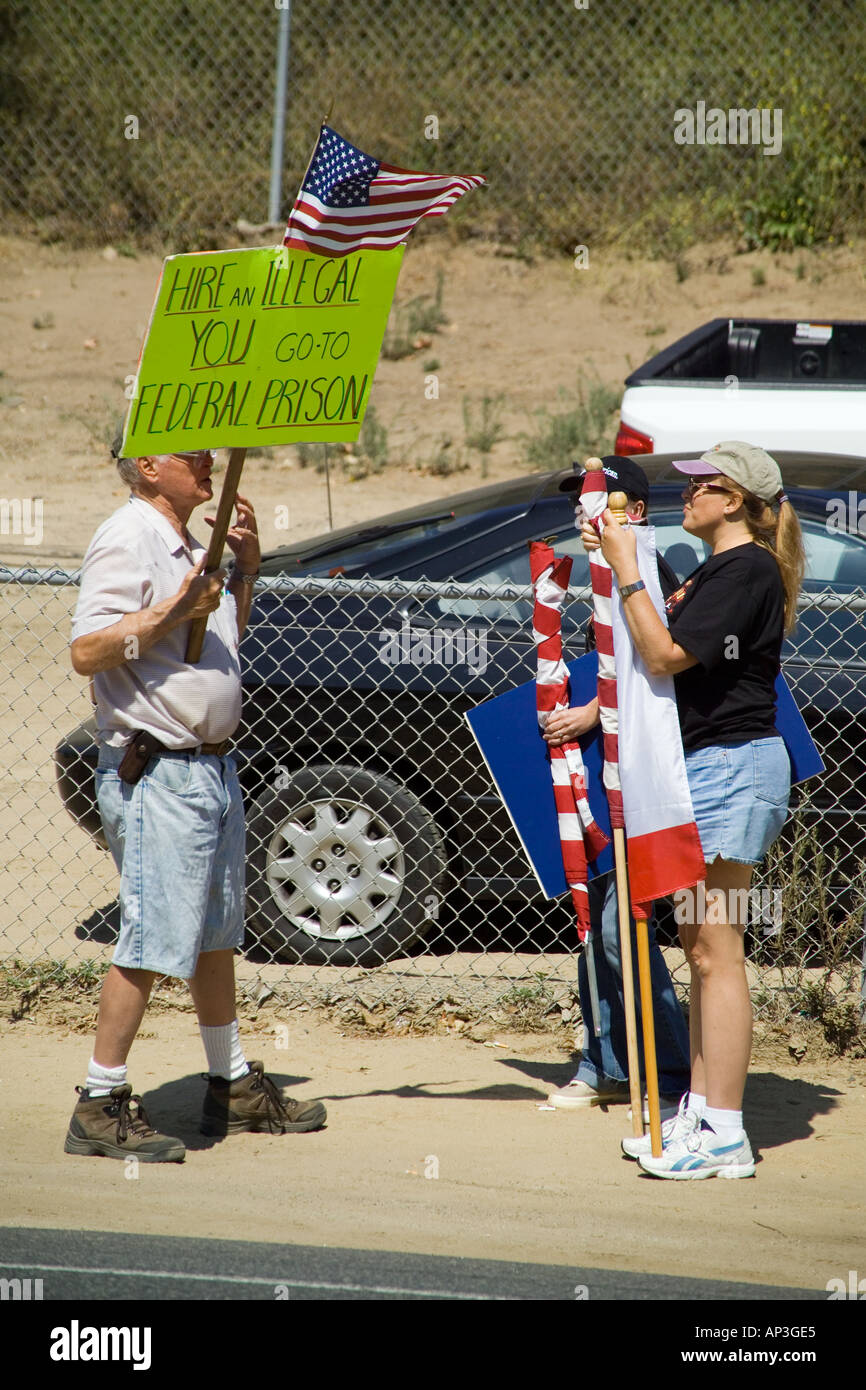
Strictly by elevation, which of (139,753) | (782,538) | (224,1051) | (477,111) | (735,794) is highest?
(477,111)

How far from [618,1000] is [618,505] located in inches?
→ 57.8

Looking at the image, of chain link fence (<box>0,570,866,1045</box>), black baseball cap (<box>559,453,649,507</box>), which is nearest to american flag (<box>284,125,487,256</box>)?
black baseball cap (<box>559,453,649,507</box>)

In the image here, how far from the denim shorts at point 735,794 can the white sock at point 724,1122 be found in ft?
2.24

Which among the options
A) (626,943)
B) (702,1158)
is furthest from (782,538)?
(702,1158)

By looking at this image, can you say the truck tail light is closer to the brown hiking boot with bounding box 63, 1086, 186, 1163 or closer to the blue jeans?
the blue jeans

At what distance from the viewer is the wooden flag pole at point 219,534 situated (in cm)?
365

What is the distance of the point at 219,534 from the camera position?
364 centimetres

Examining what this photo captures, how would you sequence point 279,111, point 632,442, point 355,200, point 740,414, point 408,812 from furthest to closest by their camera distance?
1. point 279,111
2. point 740,414
3. point 632,442
4. point 408,812
5. point 355,200

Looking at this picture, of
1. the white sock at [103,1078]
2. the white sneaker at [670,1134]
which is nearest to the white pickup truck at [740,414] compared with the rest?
the white sneaker at [670,1134]

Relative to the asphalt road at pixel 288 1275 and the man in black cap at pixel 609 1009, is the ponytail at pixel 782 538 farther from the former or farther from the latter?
the asphalt road at pixel 288 1275

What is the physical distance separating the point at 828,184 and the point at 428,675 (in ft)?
40.0

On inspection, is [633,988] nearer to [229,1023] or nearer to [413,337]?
[229,1023]

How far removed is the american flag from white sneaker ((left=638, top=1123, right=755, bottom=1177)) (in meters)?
2.51

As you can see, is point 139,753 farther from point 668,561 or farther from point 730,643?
point 668,561
